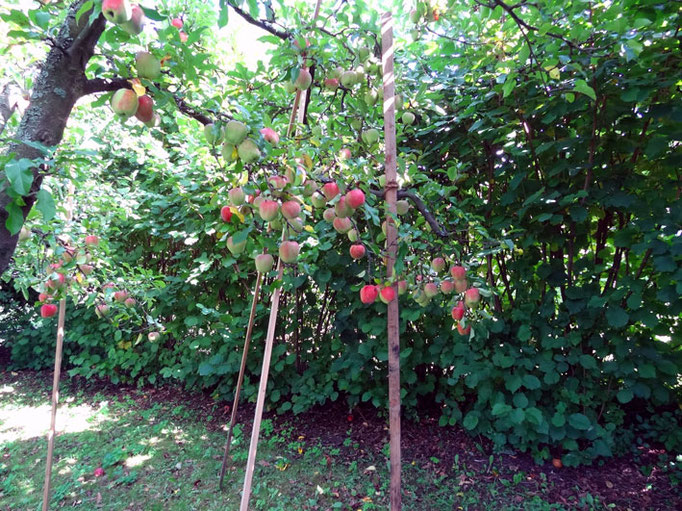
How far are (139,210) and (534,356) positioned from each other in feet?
12.6

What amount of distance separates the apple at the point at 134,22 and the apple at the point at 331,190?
69cm

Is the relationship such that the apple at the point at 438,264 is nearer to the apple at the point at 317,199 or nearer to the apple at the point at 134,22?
the apple at the point at 317,199

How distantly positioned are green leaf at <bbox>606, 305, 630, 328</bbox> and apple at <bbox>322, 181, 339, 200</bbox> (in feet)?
6.58

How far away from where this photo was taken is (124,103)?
100 cm

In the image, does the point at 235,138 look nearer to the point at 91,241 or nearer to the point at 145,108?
the point at 145,108

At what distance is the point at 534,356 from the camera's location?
2.56 meters

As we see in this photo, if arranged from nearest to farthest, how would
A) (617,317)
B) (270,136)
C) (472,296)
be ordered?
1. (270,136)
2. (472,296)
3. (617,317)

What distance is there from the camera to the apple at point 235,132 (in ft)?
3.44

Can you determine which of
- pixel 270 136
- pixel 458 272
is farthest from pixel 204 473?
pixel 270 136

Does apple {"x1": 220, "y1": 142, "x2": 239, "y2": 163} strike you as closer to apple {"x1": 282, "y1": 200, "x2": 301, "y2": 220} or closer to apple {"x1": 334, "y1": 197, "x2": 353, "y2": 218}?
apple {"x1": 282, "y1": 200, "x2": 301, "y2": 220}

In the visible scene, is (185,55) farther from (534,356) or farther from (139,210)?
(139,210)

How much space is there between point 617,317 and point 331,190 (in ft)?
6.71

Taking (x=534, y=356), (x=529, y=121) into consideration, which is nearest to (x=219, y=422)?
(x=534, y=356)

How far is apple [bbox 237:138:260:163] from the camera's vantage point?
1074 mm
